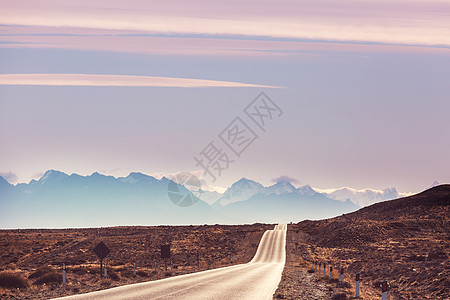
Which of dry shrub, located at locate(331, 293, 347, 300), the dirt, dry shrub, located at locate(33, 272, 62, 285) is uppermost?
the dirt

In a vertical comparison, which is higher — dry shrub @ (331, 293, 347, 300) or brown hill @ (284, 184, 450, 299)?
brown hill @ (284, 184, 450, 299)

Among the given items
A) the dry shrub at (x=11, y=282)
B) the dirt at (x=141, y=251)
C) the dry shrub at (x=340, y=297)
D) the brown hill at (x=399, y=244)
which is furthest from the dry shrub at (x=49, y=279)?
the dirt at (x=141, y=251)

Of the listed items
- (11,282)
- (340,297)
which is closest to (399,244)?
(340,297)

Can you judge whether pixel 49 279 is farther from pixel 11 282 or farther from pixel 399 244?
pixel 399 244

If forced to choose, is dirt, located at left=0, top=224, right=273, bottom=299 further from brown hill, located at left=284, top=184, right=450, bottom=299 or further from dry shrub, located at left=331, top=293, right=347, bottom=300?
dry shrub, located at left=331, top=293, right=347, bottom=300

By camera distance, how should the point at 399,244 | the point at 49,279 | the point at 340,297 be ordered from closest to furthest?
the point at 340,297 < the point at 49,279 < the point at 399,244

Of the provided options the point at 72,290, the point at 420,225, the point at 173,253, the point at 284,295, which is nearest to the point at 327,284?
the point at 284,295

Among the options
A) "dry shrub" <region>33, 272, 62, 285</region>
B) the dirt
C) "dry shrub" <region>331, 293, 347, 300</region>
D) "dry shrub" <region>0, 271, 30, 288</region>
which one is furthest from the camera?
the dirt

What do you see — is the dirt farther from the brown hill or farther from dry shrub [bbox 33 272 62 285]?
dry shrub [bbox 33 272 62 285]

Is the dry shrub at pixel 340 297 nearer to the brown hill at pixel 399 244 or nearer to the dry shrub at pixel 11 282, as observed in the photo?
the brown hill at pixel 399 244

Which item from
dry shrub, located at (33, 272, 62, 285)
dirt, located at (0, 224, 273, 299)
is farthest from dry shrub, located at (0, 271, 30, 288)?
dirt, located at (0, 224, 273, 299)

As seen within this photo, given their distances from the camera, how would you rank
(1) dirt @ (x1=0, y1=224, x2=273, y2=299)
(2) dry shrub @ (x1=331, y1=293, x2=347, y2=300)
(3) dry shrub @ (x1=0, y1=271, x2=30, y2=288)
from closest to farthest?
(2) dry shrub @ (x1=331, y1=293, x2=347, y2=300), (3) dry shrub @ (x1=0, y1=271, x2=30, y2=288), (1) dirt @ (x1=0, y1=224, x2=273, y2=299)

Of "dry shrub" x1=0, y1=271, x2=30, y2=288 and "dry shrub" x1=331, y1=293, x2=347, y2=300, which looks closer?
"dry shrub" x1=331, y1=293, x2=347, y2=300

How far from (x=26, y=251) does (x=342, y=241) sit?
56992 mm
